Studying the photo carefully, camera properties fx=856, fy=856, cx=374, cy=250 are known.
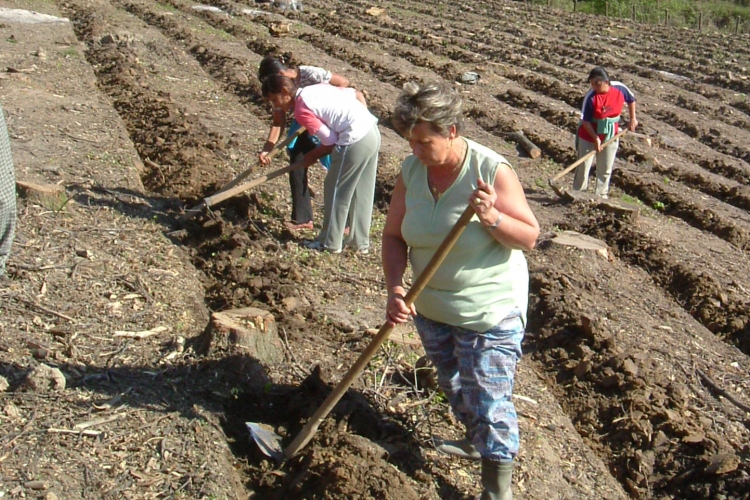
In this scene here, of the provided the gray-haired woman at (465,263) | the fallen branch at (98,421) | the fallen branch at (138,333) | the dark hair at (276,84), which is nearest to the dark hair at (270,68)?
the dark hair at (276,84)

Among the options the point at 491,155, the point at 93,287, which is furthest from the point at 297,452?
the point at 93,287

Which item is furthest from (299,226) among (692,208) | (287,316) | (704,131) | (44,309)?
(704,131)

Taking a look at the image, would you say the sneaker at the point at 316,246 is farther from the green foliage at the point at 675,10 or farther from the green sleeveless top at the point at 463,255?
the green foliage at the point at 675,10

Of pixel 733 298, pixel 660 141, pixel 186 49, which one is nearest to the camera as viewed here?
pixel 733 298

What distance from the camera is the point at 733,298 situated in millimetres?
6848

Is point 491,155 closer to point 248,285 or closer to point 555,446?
point 555,446

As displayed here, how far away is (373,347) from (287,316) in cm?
176

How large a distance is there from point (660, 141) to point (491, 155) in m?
8.94

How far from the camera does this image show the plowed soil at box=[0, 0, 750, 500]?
3.83 metres

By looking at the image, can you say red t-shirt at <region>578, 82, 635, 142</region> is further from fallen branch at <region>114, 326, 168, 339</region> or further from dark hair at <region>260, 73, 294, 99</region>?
fallen branch at <region>114, 326, 168, 339</region>

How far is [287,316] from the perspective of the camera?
5125 mm

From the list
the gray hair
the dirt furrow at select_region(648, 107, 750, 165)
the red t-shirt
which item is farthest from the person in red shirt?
the gray hair

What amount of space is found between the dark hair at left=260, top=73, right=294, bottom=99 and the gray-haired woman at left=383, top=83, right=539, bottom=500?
99.7 inches

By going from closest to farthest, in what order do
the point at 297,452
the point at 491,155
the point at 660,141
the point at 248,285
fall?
the point at 491,155
the point at 297,452
the point at 248,285
the point at 660,141
